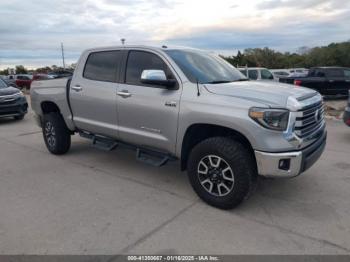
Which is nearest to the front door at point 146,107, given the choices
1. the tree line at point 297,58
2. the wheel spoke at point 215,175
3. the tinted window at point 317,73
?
the wheel spoke at point 215,175

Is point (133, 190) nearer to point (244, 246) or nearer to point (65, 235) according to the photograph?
point (65, 235)

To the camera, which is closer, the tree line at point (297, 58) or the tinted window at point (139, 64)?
the tinted window at point (139, 64)

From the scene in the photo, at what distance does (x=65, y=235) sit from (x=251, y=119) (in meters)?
2.25

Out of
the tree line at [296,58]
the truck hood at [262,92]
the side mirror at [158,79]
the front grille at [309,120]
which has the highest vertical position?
the side mirror at [158,79]

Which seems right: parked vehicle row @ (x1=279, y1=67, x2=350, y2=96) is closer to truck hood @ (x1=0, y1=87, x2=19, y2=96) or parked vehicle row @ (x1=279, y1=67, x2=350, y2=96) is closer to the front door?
truck hood @ (x1=0, y1=87, x2=19, y2=96)

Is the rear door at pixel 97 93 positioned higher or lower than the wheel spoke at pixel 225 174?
higher

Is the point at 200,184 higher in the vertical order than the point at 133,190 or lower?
higher

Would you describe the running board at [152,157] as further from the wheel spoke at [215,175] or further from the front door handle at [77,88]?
the front door handle at [77,88]

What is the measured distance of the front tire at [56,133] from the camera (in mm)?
6434

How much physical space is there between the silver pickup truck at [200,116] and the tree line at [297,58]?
40890 mm

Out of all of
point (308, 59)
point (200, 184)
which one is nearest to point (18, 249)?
point (200, 184)

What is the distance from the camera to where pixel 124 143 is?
17.5 feet

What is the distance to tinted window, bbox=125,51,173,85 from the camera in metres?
4.75

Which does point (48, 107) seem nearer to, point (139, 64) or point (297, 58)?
point (139, 64)
